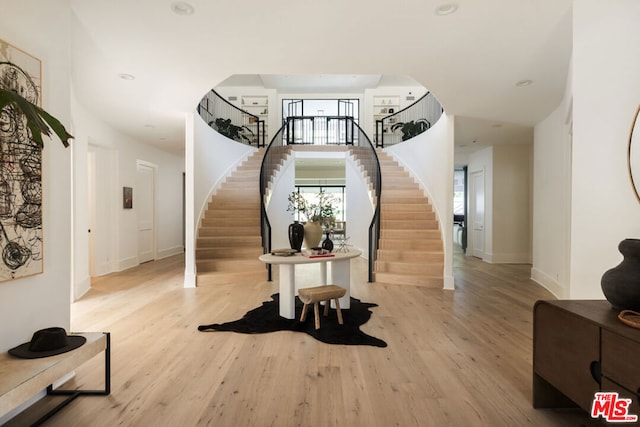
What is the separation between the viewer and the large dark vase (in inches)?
65.9

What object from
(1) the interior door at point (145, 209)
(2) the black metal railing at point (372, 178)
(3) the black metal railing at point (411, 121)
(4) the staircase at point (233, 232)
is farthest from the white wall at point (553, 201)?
(1) the interior door at point (145, 209)

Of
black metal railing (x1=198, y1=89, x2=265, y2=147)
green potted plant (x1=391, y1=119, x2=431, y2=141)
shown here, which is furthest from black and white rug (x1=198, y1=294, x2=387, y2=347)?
black metal railing (x1=198, y1=89, x2=265, y2=147)

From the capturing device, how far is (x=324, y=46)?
11.2 feet

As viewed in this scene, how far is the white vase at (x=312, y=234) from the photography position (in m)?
4.16

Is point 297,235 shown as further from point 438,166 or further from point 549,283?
point 549,283

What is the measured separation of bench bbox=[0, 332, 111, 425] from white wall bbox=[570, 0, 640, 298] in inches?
131

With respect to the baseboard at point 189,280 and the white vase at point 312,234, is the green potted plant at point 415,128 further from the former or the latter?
the baseboard at point 189,280

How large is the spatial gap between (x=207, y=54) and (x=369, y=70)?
1.84 meters

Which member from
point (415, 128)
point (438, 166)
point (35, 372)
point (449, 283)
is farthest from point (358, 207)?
point (35, 372)

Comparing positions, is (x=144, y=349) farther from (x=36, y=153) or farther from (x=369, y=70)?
(x=369, y=70)

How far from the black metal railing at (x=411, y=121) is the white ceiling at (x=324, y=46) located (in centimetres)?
327

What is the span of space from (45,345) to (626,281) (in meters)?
3.16

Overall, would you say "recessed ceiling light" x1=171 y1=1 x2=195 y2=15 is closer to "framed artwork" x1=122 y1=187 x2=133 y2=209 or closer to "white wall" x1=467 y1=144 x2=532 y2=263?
"framed artwork" x1=122 y1=187 x2=133 y2=209

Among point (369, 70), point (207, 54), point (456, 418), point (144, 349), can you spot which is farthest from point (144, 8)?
point (456, 418)
